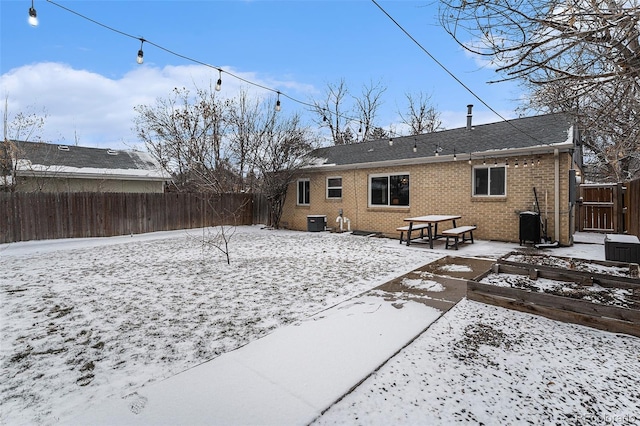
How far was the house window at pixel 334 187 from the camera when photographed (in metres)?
13.3

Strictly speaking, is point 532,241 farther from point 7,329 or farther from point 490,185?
point 7,329

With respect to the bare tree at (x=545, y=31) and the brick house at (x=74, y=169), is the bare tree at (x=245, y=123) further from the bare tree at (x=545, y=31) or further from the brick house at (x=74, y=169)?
the bare tree at (x=545, y=31)

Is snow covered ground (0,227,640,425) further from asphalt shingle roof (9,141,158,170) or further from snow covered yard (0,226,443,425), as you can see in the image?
asphalt shingle roof (9,141,158,170)

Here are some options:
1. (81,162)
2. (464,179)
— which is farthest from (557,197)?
(81,162)

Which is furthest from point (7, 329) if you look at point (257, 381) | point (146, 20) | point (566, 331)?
point (146, 20)

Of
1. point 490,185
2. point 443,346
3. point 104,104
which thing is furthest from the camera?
point 104,104

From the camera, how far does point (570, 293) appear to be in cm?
438

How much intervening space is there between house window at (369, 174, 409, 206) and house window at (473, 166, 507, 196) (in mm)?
2334

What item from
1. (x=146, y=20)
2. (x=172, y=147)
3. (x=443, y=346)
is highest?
(x=146, y=20)

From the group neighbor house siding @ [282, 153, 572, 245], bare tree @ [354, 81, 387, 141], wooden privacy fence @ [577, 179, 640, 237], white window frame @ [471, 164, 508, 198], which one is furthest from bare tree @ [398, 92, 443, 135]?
white window frame @ [471, 164, 508, 198]

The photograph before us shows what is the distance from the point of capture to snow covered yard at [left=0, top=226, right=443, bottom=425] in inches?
97.1

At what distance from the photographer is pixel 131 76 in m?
10.7

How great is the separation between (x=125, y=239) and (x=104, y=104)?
6.97 meters

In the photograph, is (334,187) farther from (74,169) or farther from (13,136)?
(13,136)
